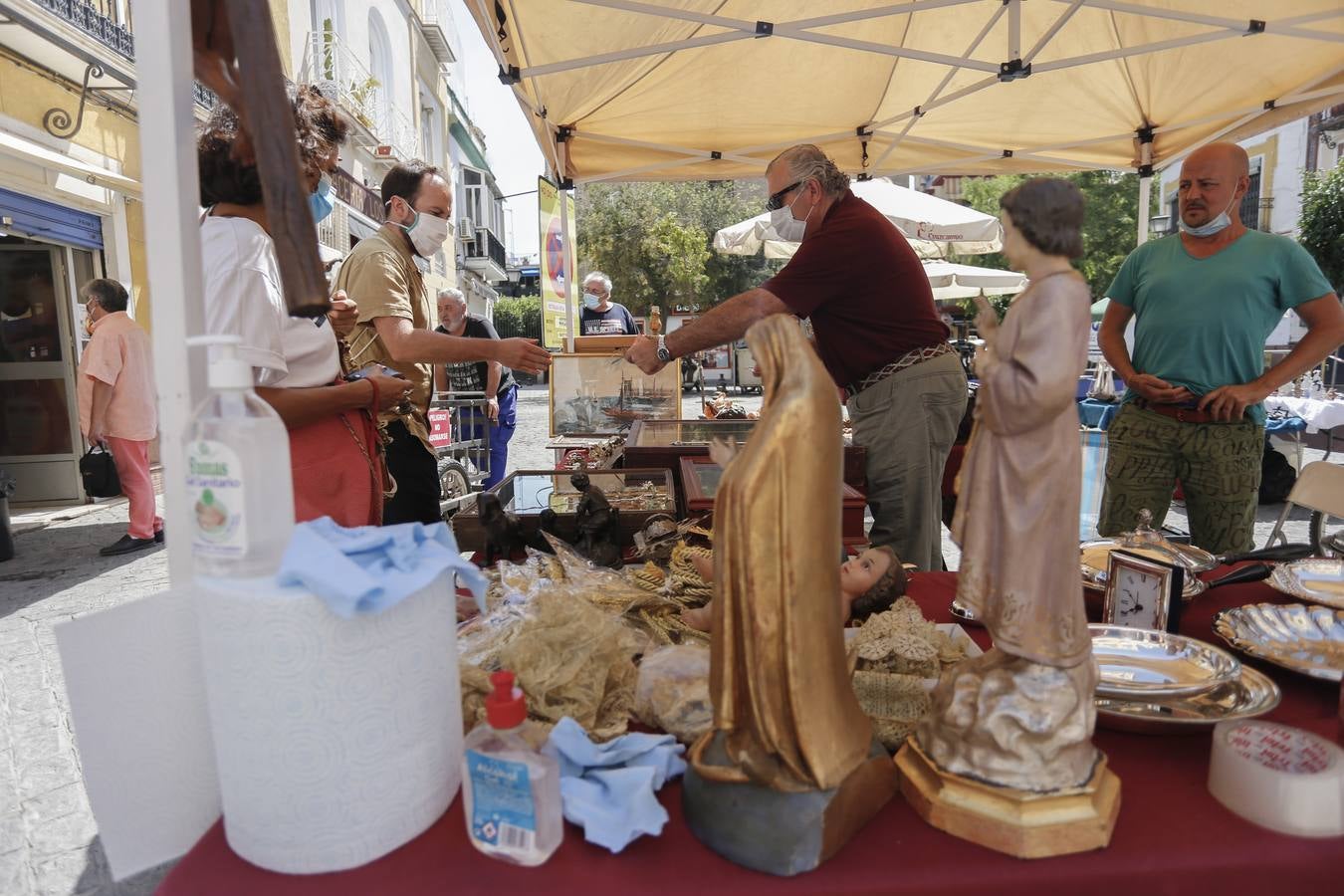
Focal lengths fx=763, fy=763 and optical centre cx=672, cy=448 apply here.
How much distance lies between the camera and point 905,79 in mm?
4879

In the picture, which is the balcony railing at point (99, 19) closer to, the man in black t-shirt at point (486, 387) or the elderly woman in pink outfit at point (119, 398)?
the elderly woman in pink outfit at point (119, 398)

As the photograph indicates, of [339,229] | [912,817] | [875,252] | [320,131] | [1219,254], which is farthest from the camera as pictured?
[339,229]

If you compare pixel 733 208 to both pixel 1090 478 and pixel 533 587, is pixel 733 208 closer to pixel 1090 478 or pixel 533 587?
pixel 1090 478

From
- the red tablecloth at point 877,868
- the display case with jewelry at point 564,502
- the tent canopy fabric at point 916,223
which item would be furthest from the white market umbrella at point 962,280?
the red tablecloth at point 877,868

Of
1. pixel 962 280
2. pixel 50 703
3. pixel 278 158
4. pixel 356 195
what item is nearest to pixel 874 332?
pixel 278 158

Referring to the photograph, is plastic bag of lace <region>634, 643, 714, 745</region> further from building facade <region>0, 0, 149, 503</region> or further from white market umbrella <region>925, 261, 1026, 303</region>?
white market umbrella <region>925, 261, 1026, 303</region>

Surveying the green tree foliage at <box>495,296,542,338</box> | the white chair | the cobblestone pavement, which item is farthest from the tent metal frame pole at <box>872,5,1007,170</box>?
the green tree foliage at <box>495,296,542,338</box>

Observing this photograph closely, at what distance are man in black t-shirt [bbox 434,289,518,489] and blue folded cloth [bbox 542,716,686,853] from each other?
5129 millimetres

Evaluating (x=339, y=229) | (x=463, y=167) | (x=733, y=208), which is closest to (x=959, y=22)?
(x=339, y=229)

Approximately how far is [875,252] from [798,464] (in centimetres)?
204

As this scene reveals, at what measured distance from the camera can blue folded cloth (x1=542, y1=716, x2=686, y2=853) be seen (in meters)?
0.87

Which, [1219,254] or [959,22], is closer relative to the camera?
[1219,254]

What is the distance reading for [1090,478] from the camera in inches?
218

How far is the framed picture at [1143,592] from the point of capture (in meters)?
1.43
